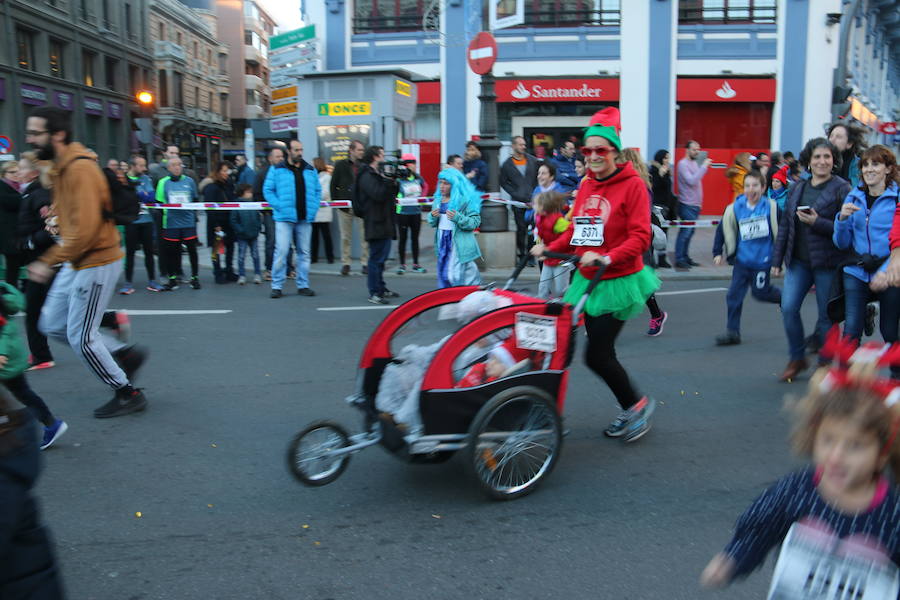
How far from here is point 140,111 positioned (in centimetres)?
4462

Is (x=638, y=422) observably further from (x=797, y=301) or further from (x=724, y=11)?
(x=724, y=11)

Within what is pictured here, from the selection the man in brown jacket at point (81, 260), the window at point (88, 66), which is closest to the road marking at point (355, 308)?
the man in brown jacket at point (81, 260)

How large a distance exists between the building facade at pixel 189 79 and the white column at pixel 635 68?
87.0 feet

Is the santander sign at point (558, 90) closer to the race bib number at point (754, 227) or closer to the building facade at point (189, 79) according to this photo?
the race bib number at point (754, 227)

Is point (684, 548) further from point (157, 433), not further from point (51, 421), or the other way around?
point (51, 421)

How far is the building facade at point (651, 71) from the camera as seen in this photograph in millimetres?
22578

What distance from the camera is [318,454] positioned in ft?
13.0

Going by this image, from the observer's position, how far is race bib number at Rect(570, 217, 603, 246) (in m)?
4.56

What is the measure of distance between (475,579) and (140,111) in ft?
152

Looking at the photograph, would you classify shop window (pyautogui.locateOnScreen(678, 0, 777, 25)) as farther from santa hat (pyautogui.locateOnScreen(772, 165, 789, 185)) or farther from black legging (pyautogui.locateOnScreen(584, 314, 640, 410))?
black legging (pyautogui.locateOnScreen(584, 314, 640, 410))

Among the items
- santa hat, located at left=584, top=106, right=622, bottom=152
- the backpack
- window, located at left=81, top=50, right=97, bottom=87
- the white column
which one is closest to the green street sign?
the white column

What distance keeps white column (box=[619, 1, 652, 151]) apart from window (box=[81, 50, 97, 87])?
89.9 ft

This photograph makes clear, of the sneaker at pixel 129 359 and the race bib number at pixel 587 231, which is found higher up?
the race bib number at pixel 587 231

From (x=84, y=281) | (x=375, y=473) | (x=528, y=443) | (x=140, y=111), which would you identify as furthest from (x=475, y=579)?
(x=140, y=111)
